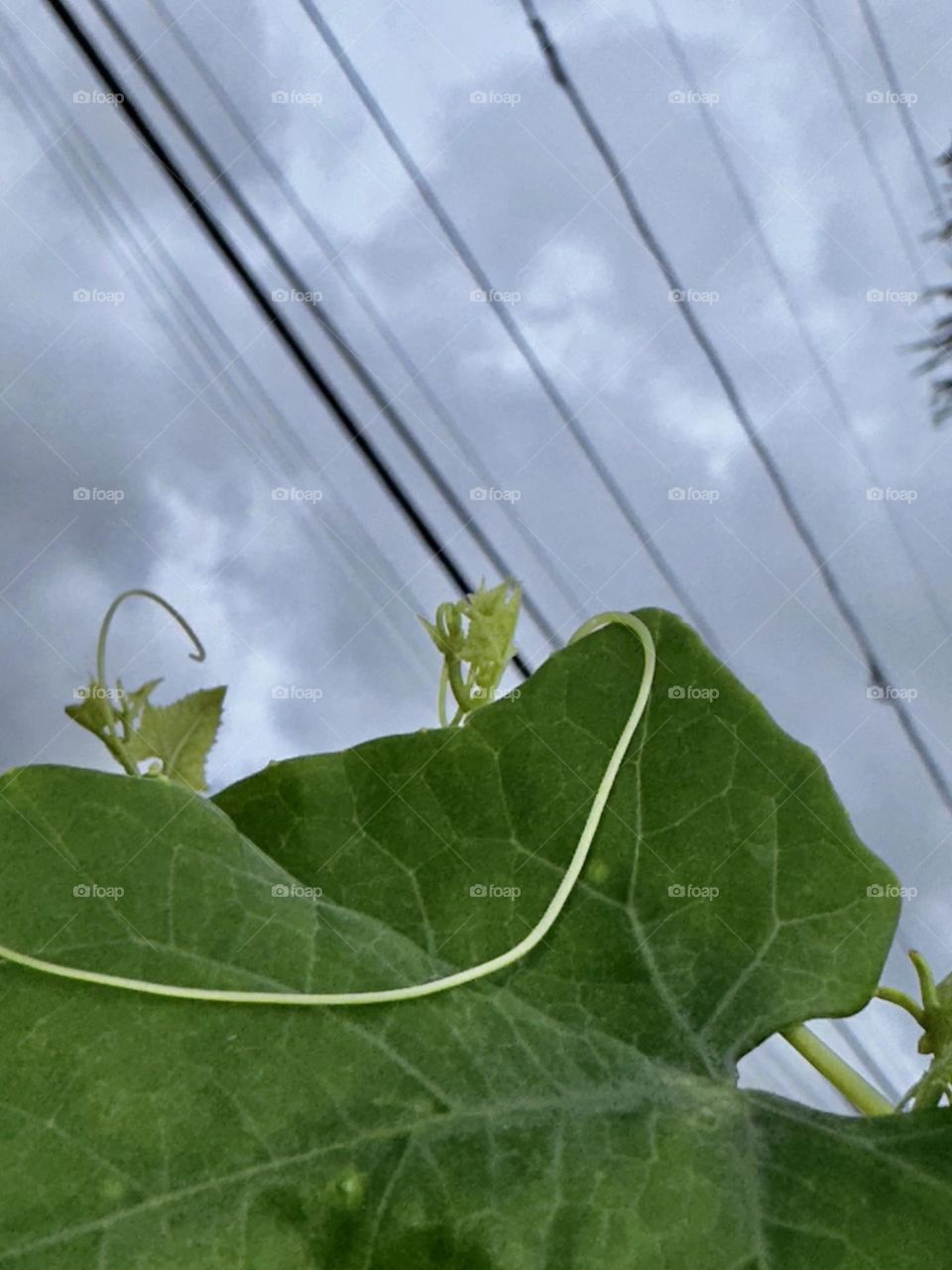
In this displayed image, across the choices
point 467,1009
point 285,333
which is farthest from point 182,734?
point 285,333

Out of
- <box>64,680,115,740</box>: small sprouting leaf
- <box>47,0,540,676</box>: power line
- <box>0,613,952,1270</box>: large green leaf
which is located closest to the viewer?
<box>0,613,952,1270</box>: large green leaf

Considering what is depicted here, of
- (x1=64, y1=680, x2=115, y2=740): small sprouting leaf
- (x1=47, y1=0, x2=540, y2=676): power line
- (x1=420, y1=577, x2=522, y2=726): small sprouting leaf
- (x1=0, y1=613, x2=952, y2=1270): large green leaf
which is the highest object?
(x1=47, y1=0, x2=540, y2=676): power line

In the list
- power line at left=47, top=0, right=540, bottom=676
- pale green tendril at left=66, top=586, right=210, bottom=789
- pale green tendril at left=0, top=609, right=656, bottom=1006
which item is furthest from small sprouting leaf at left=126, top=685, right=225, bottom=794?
power line at left=47, top=0, right=540, bottom=676

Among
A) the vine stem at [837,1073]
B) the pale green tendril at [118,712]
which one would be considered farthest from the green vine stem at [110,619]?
the vine stem at [837,1073]

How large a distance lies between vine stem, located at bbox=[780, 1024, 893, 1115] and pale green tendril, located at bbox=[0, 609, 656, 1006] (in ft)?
0.33

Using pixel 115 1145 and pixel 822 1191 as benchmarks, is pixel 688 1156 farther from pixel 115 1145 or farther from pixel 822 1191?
pixel 115 1145

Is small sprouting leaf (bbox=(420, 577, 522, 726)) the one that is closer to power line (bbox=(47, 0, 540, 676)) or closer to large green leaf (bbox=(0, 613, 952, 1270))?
large green leaf (bbox=(0, 613, 952, 1270))

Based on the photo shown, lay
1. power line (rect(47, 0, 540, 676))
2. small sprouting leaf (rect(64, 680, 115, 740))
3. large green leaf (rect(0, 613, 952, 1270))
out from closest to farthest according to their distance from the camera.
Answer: large green leaf (rect(0, 613, 952, 1270)) → small sprouting leaf (rect(64, 680, 115, 740)) → power line (rect(47, 0, 540, 676))

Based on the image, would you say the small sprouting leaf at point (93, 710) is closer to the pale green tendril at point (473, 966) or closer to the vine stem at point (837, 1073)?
the pale green tendril at point (473, 966)

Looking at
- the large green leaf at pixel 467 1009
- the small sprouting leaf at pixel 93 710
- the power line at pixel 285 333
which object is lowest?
the large green leaf at pixel 467 1009

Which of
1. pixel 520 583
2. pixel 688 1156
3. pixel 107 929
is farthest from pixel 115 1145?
pixel 520 583

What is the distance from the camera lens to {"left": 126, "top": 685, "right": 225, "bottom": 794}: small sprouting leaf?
503 millimetres

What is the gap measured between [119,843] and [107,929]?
0.09 ft

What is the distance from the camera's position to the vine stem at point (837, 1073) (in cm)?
39
